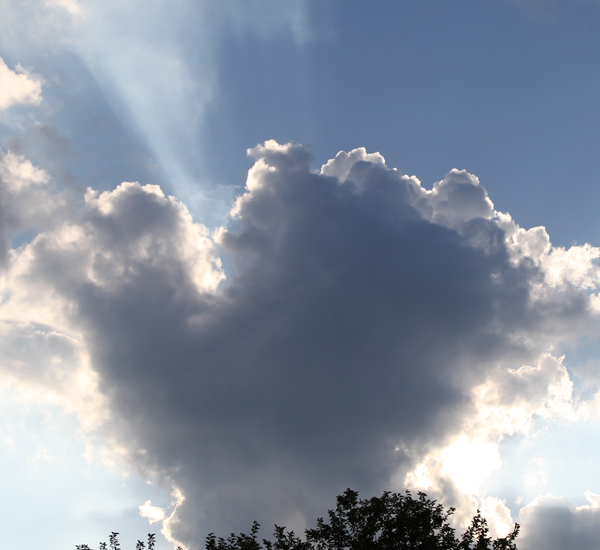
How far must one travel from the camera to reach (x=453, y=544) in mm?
41188

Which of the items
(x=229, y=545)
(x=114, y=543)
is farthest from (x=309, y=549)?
(x=114, y=543)

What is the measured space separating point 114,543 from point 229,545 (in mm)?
11247

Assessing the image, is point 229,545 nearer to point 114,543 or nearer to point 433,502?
point 114,543

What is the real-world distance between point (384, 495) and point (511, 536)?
1219 cm

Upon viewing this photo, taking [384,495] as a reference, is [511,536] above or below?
below

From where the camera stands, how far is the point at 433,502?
43688mm

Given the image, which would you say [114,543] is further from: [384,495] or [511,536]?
[511,536]

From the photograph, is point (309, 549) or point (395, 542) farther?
point (309, 549)

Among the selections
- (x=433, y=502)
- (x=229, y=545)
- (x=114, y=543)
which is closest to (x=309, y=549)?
(x=229, y=545)

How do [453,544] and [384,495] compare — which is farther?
[384,495]

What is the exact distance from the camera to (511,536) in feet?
138

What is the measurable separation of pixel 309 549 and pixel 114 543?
19080mm

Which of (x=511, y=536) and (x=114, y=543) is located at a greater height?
(x=114, y=543)

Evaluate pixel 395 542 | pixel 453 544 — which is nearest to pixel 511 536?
pixel 453 544
